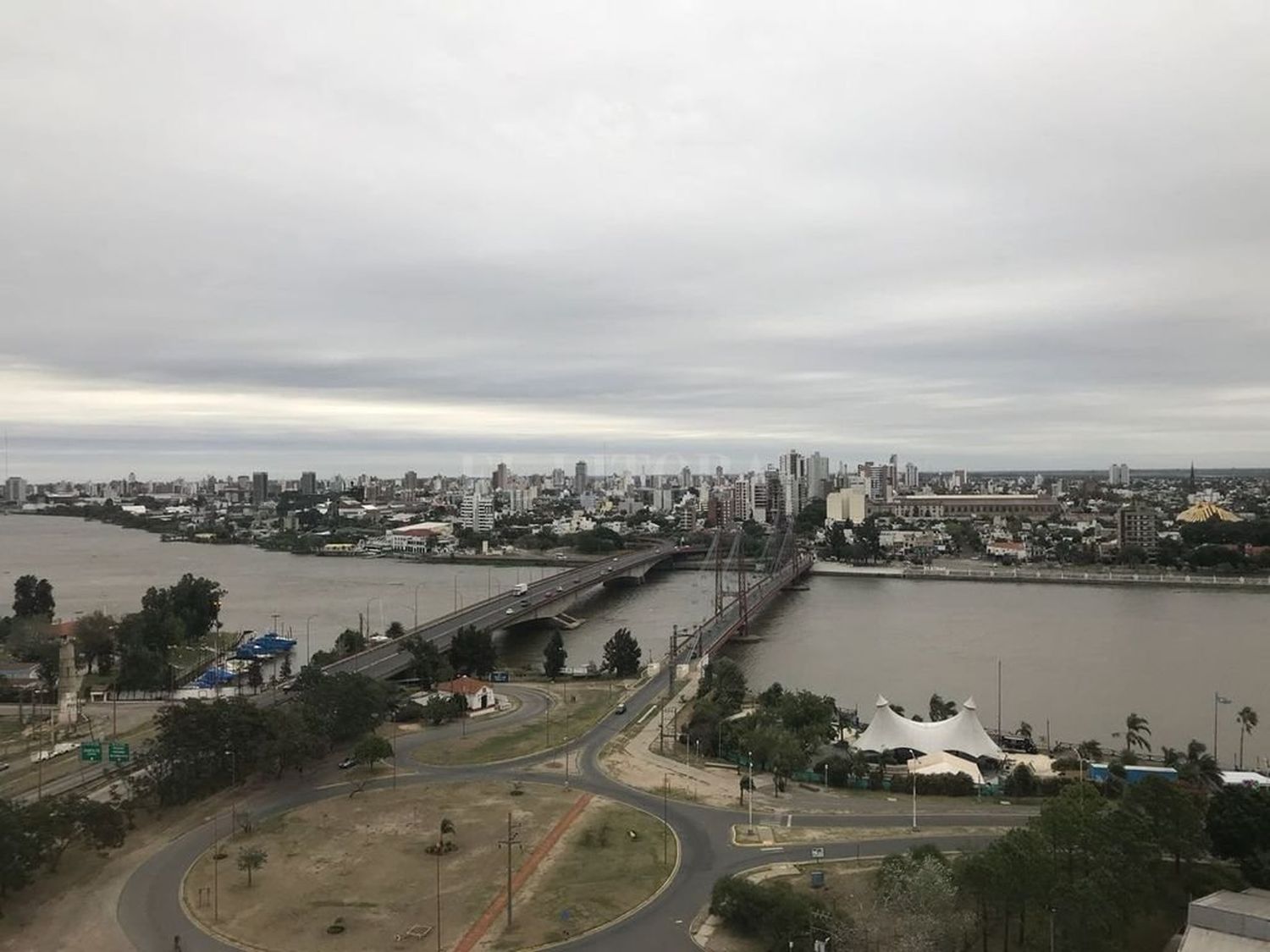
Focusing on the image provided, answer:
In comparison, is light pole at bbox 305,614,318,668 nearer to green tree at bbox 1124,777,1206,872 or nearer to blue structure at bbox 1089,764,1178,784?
blue structure at bbox 1089,764,1178,784

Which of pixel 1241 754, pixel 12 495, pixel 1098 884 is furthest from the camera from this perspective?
pixel 12 495

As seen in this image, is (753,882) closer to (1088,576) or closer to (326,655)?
(326,655)

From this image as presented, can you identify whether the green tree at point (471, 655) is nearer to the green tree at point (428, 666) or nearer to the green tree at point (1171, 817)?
the green tree at point (428, 666)

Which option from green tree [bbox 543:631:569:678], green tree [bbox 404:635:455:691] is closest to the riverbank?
green tree [bbox 543:631:569:678]

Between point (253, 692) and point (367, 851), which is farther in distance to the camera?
point (253, 692)

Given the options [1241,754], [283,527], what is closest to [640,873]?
[1241,754]

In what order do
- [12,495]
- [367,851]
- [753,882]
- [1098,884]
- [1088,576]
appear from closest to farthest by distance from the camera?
[1098,884] → [753,882] → [367,851] → [1088,576] → [12,495]
